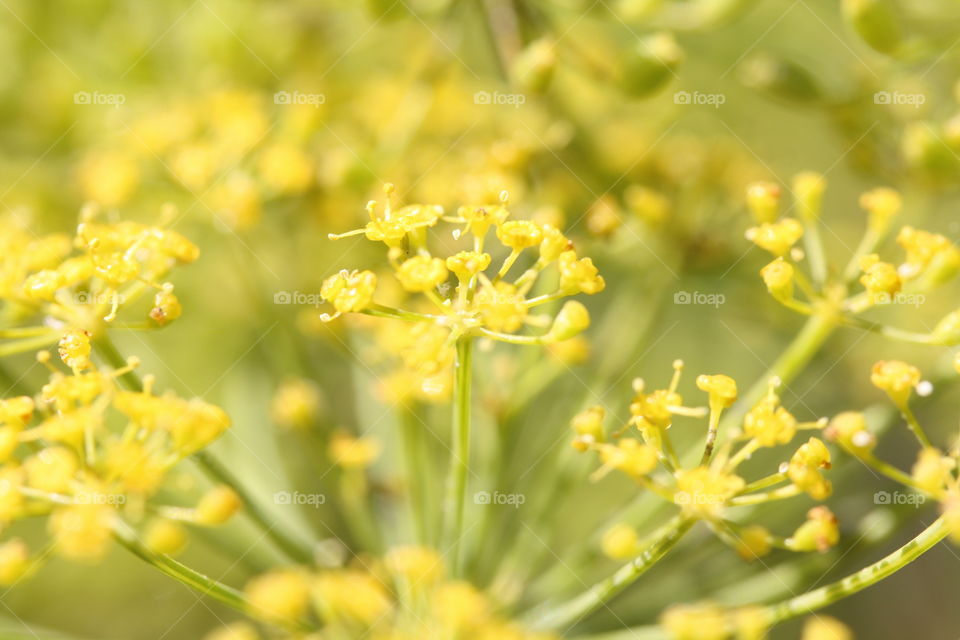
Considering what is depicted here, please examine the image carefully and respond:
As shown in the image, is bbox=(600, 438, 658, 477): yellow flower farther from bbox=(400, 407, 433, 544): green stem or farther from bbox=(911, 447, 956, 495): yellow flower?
bbox=(400, 407, 433, 544): green stem

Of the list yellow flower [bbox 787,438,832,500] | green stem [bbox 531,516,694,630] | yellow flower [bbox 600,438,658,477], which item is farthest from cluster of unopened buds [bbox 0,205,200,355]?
yellow flower [bbox 787,438,832,500]

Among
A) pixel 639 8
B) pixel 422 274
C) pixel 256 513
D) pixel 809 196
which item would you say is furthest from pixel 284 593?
pixel 639 8

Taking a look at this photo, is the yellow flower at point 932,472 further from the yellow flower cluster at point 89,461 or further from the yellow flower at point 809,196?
the yellow flower cluster at point 89,461

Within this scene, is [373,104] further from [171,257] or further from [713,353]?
[713,353]

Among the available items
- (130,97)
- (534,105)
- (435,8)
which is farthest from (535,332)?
(130,97)

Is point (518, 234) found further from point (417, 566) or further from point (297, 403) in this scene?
point (297, 403)

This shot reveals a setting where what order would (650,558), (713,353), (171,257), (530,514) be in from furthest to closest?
(713,353)
(530,514)
(171,257)
(650,558)
